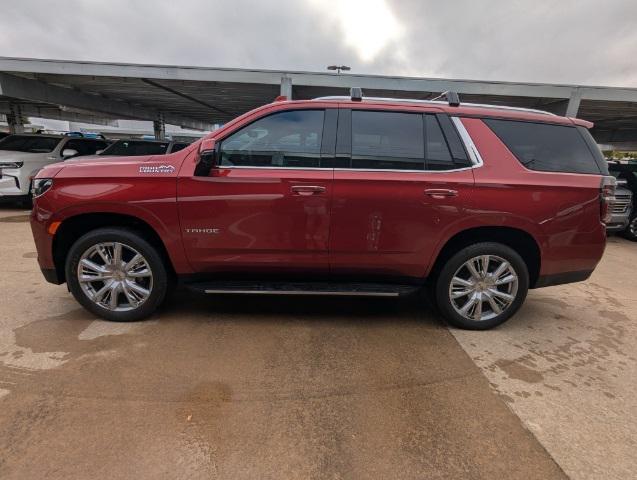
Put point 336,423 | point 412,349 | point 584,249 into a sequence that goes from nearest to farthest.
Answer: point 336,423, point 412,349, point 584,249

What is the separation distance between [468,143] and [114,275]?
3344 mm

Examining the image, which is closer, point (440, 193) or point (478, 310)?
point (440, 193)

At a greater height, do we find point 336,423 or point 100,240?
point 100,240

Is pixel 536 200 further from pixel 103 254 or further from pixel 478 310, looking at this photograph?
pixel 103 254

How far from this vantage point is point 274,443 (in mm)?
2275

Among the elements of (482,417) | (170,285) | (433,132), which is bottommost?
(482,417)

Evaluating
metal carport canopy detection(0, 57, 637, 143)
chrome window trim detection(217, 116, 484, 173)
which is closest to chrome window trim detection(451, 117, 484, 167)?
chrome window trim detection(217, 116, 484, 173)

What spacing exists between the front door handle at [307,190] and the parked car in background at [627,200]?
8.31 meters

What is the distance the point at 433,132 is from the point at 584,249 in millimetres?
1750

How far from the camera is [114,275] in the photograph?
358cm

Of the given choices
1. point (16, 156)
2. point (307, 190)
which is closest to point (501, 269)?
A: point (307, 190)

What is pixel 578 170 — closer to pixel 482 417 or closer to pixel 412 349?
pixel 412 349

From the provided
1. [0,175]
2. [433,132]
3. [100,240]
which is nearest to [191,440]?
[100,240]

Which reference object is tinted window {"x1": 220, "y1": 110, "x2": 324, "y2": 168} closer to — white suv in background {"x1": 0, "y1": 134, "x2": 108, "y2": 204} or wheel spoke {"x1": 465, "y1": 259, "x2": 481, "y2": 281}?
wheel spoke {"x1": 465, "y1": 259, "x2": 481, "y2": 281}
